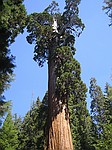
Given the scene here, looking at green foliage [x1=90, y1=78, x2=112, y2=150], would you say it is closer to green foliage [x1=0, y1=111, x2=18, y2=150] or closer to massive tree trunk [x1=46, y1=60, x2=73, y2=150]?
green foliage [x1=0, y1=111, x2=18, y2=150]

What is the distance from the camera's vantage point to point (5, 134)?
90.9 feet

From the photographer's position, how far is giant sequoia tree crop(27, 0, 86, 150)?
11523mm

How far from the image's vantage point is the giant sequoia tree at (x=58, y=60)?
37.8 feet

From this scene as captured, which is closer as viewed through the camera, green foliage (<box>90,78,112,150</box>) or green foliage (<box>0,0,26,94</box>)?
green foliage (<box>0,0,26,94</box>)

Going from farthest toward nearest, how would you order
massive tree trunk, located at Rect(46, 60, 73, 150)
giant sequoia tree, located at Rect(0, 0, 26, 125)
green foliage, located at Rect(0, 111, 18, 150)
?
1. green foliage, located at Rect(0, 111, 18, 150)
2. massive tree trunk, located at Rect(46, 60, 73, 150)
3. giant sequoia tree, located at Rect(0, 0, 26, 125)

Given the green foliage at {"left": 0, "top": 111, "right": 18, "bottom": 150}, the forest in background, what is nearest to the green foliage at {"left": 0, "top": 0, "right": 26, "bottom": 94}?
the forest in background

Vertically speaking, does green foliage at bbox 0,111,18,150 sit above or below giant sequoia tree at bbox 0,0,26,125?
above

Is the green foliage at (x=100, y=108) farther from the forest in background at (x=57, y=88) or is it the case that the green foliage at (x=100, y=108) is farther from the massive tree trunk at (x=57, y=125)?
the massive tree trunk at (x=57, y=125)

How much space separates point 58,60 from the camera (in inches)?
511

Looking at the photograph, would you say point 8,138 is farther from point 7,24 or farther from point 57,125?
point 7,24

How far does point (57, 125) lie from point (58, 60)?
2985 millimetres

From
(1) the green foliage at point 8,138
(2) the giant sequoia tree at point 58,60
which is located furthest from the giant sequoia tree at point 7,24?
(1) the green foliage at point 8,138

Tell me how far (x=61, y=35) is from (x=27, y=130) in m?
15.7

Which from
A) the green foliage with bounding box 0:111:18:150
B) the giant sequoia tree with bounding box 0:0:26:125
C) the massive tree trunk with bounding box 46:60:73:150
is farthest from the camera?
the green foliage with bounding box 0:111:18:150
